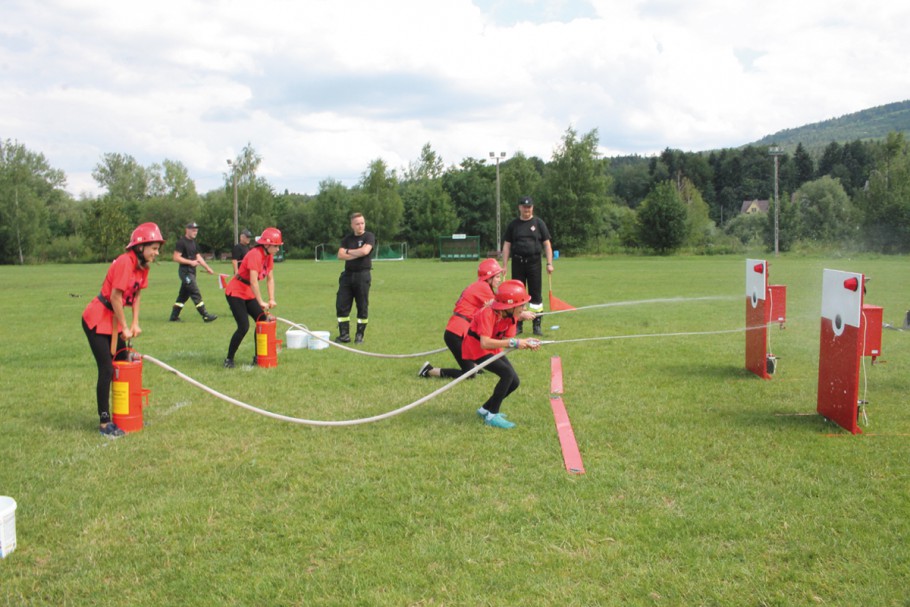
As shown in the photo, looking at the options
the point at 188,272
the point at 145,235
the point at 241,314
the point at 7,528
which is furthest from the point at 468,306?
the point at 188,272

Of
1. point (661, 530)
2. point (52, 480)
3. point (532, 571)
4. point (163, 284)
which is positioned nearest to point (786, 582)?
point (661, 530)

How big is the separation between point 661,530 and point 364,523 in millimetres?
2030

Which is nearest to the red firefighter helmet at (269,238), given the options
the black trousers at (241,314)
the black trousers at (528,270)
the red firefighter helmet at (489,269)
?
the black trousers at (241,314)

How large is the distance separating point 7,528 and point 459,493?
9.93 feet

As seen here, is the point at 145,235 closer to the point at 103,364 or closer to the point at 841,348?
the point at 103,364

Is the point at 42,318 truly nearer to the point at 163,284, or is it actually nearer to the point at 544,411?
the point at 163,284

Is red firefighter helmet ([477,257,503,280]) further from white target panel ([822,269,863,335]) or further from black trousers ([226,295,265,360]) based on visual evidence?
black trousers ([226,295,265,360])

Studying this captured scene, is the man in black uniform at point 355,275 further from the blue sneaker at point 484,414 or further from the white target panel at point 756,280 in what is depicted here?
the white target panel at point 756,280

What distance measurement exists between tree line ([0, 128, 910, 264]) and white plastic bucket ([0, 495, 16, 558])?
A: 192 ft

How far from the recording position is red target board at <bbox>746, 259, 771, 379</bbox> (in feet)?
29.6

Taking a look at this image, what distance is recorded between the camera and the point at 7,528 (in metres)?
4.39

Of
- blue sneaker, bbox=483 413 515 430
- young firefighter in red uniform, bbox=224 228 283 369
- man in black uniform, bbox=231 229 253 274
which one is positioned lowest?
blue sneaker, bbox=483 413 515 430

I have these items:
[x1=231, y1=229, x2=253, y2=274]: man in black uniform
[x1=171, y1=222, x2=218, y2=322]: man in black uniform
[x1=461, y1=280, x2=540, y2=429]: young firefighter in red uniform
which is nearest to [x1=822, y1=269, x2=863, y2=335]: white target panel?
[x1=461, y1=280, x2=540, y2=429]: young firefighter in red uniform

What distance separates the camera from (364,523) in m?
4.83
